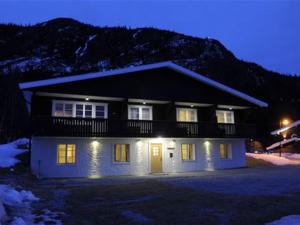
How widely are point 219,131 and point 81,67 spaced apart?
79973 millimetres

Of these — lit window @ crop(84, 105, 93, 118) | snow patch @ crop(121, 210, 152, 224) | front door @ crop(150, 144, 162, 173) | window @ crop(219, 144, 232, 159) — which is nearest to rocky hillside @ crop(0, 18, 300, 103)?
window @ crop(219, 144, 232, 159)

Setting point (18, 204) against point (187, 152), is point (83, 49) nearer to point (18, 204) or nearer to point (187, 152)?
point (187, 152)

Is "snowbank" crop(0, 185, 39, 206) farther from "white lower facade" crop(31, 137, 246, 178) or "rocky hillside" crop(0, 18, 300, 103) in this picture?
"rocky hillside" crop(0, 18, 300, 103)

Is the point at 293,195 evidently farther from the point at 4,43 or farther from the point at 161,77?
the point at 4,43

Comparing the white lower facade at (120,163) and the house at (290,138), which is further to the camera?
the house at (290,138)

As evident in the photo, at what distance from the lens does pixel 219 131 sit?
24.9 m

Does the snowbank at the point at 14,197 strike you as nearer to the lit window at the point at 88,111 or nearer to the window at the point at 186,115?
the lit window at the point at 88,111

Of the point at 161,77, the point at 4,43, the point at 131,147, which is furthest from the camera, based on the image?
the point at 4,43

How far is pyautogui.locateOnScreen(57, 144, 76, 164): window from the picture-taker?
20.6 metres

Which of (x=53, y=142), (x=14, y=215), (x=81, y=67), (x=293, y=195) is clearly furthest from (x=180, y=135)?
(x=81, y=67)

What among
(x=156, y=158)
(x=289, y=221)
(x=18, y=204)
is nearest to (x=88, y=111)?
(x=156, y=158)

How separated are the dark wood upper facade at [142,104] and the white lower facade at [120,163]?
82 cm

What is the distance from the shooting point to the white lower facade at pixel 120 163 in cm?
2016

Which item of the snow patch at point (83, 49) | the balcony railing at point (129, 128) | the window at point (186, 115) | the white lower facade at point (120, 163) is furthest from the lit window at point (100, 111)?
the snow patch at point (83, 49)
